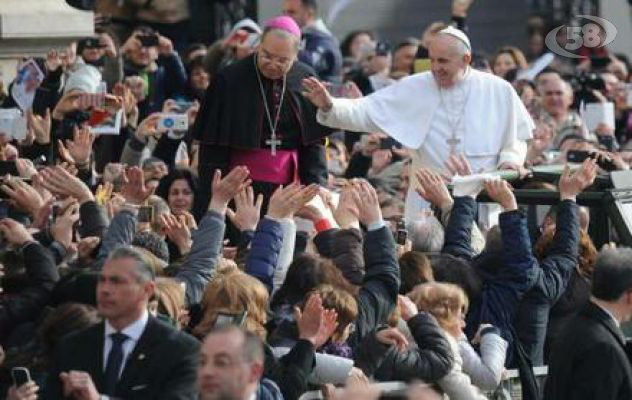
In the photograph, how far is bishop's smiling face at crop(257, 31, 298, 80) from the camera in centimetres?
1486

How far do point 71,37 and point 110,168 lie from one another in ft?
5.33

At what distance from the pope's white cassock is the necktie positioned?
18.1 feet

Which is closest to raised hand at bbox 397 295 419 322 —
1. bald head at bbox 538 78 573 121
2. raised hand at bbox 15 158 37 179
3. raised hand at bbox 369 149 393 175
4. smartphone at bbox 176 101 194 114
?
raised hand at bbox 15 158 37 179

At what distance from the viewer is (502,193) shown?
12.9 metres

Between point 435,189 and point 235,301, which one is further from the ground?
point 235,301

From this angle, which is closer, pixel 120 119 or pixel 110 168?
pixel 110 168

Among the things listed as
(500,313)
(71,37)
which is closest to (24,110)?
(71,37)

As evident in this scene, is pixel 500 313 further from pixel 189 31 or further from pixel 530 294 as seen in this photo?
pixel 189 31

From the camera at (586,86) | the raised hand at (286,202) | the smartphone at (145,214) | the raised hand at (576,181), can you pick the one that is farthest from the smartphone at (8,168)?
the camera at (586,86)

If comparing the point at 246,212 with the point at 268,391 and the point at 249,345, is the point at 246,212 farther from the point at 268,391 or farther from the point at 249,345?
Answer: the point at 249,345

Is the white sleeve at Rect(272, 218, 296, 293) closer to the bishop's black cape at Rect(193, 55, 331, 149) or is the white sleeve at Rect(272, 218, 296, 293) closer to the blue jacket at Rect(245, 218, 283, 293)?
the blue jacket at Rect(245, 218, 283, 293)

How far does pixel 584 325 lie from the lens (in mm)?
10898

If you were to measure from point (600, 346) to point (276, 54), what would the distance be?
4640mm

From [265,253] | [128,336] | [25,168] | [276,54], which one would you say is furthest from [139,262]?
[276,54]
